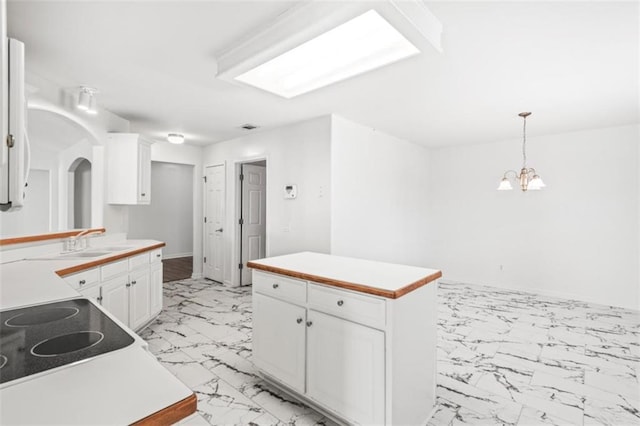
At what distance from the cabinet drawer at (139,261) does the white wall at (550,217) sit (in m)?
5.06

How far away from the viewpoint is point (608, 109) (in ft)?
12.2

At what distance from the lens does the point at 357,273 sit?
2098 millimetres

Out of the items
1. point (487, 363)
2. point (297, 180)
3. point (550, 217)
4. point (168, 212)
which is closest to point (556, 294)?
point (550, 217)

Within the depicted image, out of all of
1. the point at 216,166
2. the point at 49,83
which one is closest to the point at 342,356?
the point at 49,83

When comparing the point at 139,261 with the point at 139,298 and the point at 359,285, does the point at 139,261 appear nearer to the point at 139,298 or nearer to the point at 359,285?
the point at 139,298

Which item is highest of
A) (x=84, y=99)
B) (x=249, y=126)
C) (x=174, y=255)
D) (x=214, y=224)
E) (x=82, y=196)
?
(x=249, y=126)

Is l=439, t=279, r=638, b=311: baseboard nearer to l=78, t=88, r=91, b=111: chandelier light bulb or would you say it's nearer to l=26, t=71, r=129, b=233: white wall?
l=26, t=71, r=129, b=233: white wall

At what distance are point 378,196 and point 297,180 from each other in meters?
1.29

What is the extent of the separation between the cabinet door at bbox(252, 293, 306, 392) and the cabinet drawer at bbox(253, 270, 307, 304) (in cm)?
5

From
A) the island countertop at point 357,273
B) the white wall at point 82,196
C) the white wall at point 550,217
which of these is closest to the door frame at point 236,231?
the white wall at point 82,196

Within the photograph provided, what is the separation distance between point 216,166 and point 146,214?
10.0ft

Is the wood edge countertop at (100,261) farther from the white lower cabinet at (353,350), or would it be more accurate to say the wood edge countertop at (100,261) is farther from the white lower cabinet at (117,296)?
the white lower cabinet at (353,350)

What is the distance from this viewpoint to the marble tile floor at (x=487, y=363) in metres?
2.13

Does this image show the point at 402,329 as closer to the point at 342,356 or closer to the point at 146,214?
the point at 342,356
